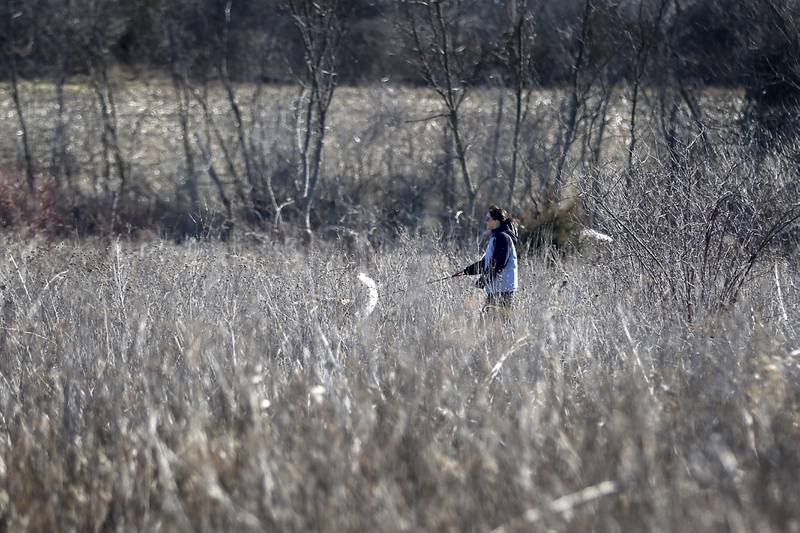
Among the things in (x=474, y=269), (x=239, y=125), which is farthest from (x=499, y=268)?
(x=239, y=125)

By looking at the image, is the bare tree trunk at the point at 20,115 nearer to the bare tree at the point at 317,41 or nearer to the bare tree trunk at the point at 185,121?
the bare tree trunk at the point at 185,121

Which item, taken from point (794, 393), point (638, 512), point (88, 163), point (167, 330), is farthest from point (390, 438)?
point (88, 163)

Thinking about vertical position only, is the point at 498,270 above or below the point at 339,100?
below

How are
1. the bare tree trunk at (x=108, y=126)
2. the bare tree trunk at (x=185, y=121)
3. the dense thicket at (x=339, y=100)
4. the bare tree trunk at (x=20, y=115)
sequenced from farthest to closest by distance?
the bare tree trunk at (x=108, y=126) → the bare tree trunk at (x=185, y=121) → the bare tree trunk at (x=20, y=115) → the dense thicket at (x=339, y=100)

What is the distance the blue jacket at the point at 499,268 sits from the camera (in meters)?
8.35

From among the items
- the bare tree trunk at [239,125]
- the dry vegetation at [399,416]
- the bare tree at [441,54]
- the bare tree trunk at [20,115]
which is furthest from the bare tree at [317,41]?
the dry vegetation at [399,416]

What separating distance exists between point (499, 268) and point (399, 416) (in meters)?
3.65

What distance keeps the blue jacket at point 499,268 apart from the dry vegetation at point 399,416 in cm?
39

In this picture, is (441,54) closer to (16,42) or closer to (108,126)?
(108,126)

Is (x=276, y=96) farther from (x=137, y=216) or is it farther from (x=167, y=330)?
(x=167, y=330)

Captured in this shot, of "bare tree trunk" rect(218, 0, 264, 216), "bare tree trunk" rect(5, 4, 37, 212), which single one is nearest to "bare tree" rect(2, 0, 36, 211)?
"bare tree trunk" rect(5, 4, 37, 212)

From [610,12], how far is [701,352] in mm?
14655

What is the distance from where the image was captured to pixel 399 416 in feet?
16.0

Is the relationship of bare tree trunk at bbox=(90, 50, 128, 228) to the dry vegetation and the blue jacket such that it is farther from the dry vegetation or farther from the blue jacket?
the dry vegetation
